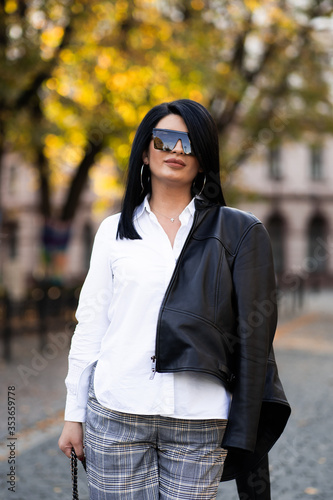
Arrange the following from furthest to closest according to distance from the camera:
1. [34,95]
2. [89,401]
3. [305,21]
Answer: [305,21], [34,95], [89,401]

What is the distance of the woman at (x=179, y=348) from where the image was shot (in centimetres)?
174

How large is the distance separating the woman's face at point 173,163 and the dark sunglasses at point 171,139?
10 mm

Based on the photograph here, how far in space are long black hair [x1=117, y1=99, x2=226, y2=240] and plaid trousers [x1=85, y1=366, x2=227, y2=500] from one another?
1.90 ft

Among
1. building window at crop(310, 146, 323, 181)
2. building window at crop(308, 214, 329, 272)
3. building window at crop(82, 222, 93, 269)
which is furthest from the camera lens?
A: building window at crop(82, 222, 93, 269)

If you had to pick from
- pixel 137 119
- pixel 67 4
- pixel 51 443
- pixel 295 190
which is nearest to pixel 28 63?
pixel 67 4

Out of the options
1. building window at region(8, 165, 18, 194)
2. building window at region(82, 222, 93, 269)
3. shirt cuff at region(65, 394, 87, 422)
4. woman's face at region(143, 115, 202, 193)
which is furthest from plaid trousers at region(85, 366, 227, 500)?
building window at region(82, 222, 93, 269)

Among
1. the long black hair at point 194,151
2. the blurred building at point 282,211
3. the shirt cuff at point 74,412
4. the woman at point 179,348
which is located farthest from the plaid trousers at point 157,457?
the blurred building at point 282,211

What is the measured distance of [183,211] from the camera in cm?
196

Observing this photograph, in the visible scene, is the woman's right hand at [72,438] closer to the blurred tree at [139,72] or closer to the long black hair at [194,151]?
the long black hair at [194,151]

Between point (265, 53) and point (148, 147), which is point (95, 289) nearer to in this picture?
point (148, 147)

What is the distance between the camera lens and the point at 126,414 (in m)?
1.81

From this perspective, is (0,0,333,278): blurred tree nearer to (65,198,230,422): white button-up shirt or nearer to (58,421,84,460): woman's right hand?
(65,198,230,422): white button-up shirt

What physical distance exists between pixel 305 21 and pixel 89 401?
44.7ft

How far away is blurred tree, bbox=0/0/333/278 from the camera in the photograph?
1011 cm
